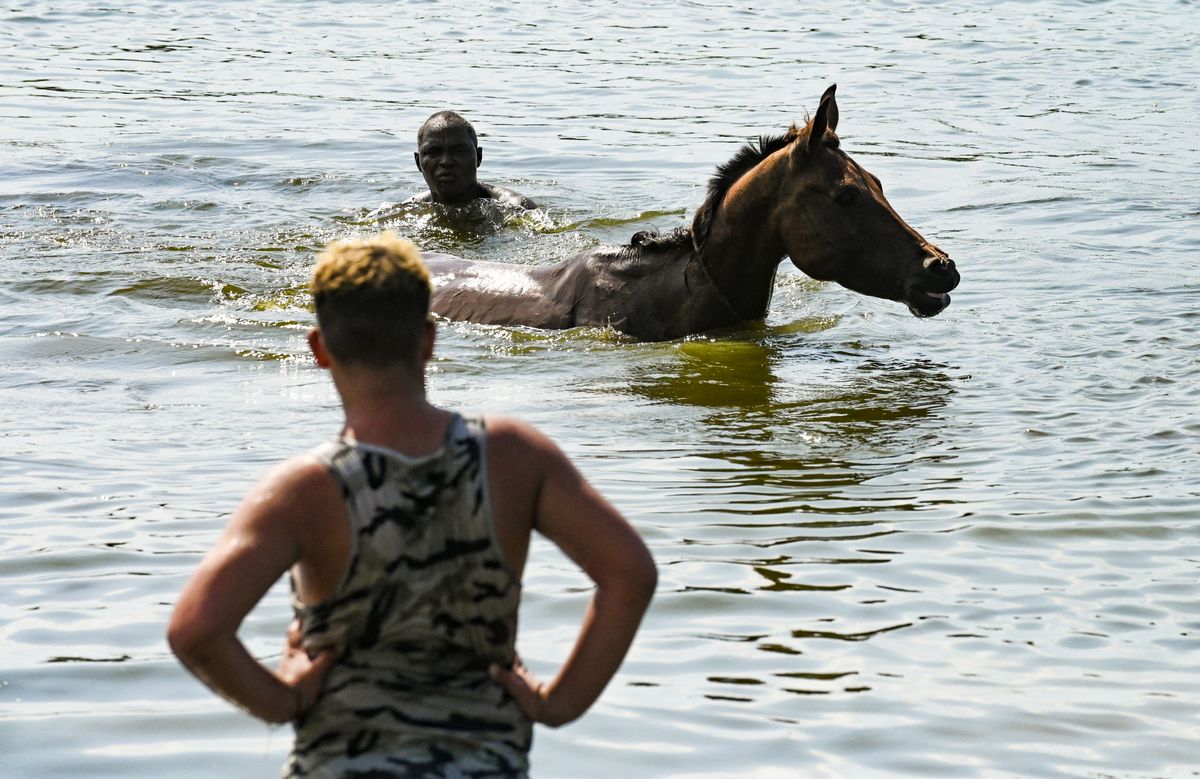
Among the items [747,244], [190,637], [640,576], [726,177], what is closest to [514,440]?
[640,576]

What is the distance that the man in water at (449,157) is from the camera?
14.1 m

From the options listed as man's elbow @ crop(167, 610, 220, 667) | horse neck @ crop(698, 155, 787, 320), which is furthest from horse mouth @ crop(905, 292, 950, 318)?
man's elbow @ crop(167, 610, 220, 667)

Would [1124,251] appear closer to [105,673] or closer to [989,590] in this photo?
[989,590]

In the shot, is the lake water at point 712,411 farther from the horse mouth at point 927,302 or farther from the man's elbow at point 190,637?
the man's elbow at point 190,637

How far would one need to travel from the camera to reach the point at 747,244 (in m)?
9.96

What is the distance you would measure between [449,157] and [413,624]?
11.2 m

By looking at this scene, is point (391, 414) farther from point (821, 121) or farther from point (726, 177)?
point (726, 177)

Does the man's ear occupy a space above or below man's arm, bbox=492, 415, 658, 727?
above

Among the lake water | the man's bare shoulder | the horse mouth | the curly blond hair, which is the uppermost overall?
the curly blond hair

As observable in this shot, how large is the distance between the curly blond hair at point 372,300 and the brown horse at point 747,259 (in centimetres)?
645

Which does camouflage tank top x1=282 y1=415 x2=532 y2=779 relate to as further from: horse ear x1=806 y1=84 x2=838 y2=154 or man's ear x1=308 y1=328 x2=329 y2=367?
horse ear x1=806 y1=84 x2=838 y2=154

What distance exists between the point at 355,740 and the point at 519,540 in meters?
0.47

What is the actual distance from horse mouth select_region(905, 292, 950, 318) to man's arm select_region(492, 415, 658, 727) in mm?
6537

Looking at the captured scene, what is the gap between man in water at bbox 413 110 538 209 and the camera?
1408 cm
